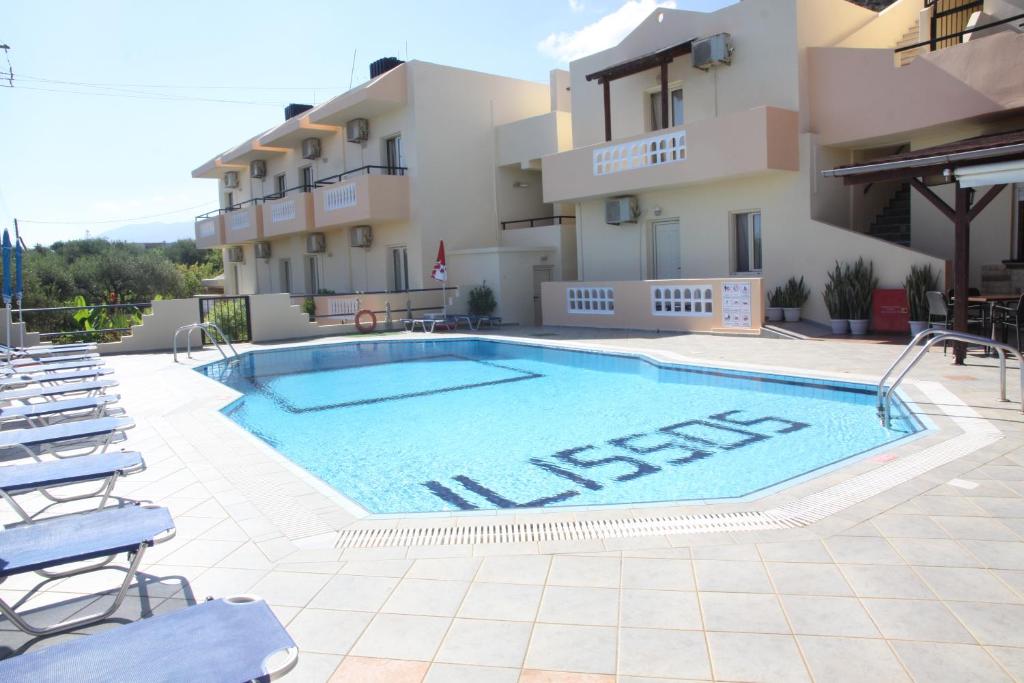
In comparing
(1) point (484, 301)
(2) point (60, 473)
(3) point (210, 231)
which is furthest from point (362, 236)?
(2) point (60, 473)

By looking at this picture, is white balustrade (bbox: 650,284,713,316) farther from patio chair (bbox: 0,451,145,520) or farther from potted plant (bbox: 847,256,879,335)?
patio chair (bbox: 0,451,145,520)

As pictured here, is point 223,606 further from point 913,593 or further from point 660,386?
point 660,386

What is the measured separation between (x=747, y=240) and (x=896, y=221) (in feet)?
10.6

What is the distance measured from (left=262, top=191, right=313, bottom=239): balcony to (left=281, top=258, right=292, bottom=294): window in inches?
95.1

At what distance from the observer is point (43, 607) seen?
12.3ft

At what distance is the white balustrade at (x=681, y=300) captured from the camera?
15.9 m

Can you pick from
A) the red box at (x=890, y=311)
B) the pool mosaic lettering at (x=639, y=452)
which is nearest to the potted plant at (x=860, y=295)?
the red box at (x=890, y=311)

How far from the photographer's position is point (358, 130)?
2338cm

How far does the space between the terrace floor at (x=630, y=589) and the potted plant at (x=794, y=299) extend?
9998 mm

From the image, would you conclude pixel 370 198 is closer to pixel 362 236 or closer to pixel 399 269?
pixel 362 236

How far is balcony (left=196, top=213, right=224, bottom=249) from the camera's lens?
32250mm

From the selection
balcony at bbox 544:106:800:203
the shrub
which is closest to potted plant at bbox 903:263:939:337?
balcony at bbox 544:106:800:203

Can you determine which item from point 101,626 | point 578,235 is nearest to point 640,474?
point 101,626

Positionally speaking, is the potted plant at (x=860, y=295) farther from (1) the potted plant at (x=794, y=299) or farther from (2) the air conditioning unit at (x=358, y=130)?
(2) the air conditioning unit at (x=358, y=130)
